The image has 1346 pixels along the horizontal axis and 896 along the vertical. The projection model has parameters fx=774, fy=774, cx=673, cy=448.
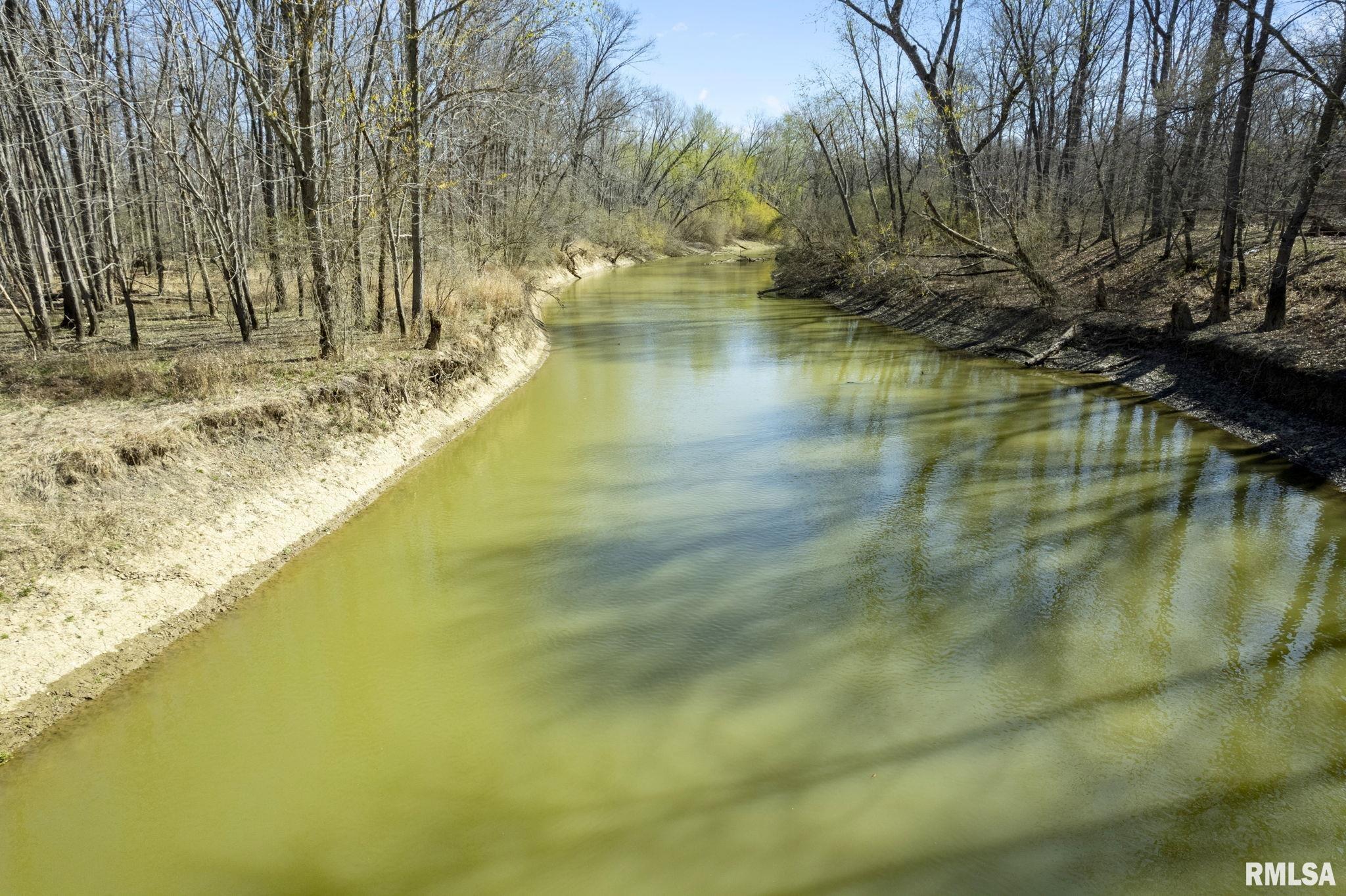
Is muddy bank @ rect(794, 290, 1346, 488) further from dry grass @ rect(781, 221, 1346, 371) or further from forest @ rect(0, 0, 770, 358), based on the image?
forest @ rect(0, 0, 770, 358)

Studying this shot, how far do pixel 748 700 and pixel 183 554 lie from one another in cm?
550

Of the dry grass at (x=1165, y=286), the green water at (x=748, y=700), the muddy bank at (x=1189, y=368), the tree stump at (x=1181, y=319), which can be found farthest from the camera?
the tree stump at (x=1181, y=319)

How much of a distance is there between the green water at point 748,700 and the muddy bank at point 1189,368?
91 cm

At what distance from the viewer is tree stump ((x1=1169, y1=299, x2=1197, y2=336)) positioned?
15109 millimetres

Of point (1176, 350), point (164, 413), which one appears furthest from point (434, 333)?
point (1176, 350)

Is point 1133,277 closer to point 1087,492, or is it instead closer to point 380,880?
point 1087,492

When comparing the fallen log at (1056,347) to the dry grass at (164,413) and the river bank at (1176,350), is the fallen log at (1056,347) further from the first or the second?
the dry grass at (164,413)

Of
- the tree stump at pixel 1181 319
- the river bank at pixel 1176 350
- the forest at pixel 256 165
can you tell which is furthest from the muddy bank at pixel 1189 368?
the forest at pixel 256 165

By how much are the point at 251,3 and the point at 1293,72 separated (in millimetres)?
16203

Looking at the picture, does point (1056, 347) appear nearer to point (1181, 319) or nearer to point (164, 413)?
point (1181, 319)

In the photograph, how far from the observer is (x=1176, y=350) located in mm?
15297

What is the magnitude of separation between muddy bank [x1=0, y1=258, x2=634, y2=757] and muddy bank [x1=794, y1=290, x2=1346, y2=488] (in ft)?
41.8

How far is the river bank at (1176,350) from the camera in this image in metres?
11.3

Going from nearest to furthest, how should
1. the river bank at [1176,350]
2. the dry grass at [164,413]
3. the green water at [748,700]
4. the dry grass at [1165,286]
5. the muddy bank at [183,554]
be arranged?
1. the green water at [748,700]
2. the muddy bank at [183,554]
3. the dry grass at [164,413]
4. the river bank at [1176,350]
5. the dry grass at [1165,286]
